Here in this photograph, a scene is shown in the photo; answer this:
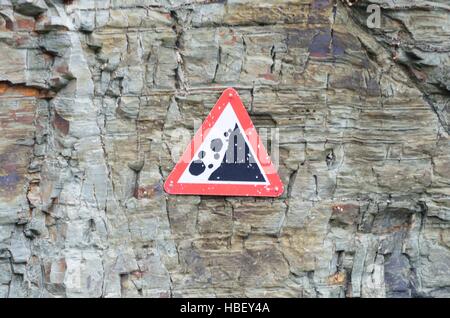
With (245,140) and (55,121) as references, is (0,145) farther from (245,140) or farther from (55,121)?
(245,140)

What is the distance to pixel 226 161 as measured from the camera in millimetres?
6387

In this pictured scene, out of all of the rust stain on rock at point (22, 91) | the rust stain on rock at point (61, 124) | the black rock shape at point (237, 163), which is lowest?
the black rock shape at point (237, 163)

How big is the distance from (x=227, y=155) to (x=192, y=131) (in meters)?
0.35

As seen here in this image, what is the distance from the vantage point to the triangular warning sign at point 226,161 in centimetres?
639

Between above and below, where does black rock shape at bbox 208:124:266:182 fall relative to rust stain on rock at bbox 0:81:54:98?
below

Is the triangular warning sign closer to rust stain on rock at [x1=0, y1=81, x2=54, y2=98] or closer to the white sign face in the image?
the white sign face

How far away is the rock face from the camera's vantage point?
6.44m

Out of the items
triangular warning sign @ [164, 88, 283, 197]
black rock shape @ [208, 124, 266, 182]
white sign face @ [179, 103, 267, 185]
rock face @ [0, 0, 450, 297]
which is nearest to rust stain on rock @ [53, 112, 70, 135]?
rock face @ [0, 0, 450, 297]

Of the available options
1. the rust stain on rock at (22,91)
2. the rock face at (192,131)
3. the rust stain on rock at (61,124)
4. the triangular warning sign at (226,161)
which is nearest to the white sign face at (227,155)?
the triangular warning sign at (226,161)

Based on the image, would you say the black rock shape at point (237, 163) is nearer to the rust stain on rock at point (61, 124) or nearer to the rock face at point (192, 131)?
the rock face at point (192, 131)

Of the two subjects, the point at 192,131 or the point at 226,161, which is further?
the point at 192,131

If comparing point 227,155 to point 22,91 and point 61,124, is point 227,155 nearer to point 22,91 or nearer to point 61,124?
point 61,124

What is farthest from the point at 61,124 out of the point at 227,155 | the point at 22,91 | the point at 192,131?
the point at 227,155

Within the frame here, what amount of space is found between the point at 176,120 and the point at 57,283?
1.57 m
